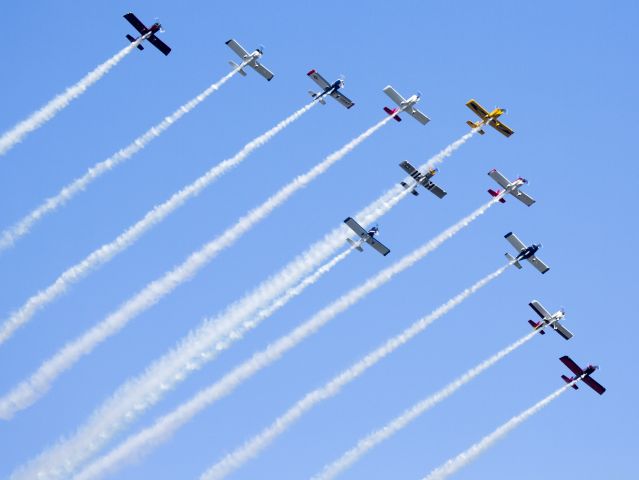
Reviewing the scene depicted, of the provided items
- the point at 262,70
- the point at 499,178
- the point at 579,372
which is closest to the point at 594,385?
the point at 579,372

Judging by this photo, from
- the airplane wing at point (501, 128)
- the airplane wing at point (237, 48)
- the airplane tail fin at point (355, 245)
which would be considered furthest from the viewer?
the airplane wing at point (501, 128)

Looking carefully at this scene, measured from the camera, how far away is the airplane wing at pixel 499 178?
89250 mm

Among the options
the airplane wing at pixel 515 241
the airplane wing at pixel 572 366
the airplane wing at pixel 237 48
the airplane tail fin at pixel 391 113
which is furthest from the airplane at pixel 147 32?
the airplane wing at pixel 572 366

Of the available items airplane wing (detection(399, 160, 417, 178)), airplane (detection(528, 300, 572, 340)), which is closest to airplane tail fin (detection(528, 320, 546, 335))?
airplane (detection(528, 300, 572, 340))

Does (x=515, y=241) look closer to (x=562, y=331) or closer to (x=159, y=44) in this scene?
(x=562, y=331)

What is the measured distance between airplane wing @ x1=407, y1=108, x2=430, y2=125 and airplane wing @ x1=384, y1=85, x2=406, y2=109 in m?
1.03

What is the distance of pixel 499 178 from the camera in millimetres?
89312

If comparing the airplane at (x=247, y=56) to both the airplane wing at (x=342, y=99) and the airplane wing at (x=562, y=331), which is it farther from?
the airplane wing at (x=562, y=331)

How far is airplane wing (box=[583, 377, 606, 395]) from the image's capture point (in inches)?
3462

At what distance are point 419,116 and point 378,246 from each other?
11158 millimetres

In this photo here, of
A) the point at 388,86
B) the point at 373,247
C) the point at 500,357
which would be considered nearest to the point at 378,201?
the point at 373,247

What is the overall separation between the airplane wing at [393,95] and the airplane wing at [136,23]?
60.8 feet

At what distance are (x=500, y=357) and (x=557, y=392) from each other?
17.4 feet

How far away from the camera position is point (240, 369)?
77.6 m
